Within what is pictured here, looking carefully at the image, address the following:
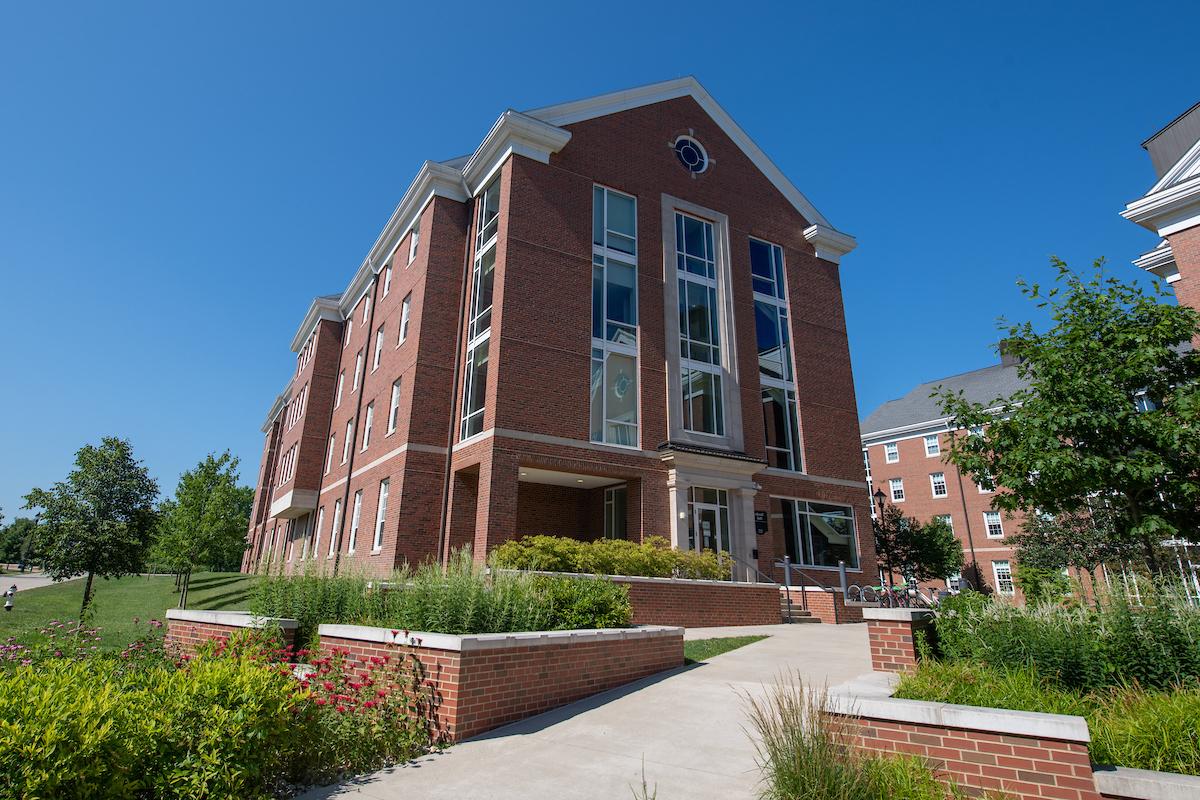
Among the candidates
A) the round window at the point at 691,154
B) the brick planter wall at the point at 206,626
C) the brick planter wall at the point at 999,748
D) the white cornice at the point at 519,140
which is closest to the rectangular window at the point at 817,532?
the round window at the point at 691,154

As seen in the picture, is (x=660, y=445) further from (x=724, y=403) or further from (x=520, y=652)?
(x=520, y=652)

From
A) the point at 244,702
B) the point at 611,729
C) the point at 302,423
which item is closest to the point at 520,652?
the point at 611,729

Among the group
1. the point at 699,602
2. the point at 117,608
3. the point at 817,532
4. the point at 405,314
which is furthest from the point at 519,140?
the point at 117,608

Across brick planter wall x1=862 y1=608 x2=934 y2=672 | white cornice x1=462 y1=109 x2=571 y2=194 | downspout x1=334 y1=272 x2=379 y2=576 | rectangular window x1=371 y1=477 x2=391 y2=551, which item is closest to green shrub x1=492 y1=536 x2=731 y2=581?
rectangular window x1=371 y1=477 x2=391 y2=551

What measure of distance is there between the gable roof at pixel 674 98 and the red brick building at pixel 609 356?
89mm

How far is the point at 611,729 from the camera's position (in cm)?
695

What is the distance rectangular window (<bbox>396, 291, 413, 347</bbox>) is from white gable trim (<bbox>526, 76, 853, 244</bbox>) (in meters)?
7.85

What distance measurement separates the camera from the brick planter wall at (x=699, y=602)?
14.7 meters

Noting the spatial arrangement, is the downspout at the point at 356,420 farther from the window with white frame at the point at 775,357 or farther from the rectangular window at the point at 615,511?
the window with white frame at the point at 775,357

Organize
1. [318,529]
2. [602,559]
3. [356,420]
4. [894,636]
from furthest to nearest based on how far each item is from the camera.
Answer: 1. [318,529]
2. [356,420]
3. [602,559]
4. [894,636]

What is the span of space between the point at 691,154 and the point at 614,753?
22505 mm

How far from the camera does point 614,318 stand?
2075cm

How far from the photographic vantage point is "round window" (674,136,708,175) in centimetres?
2420

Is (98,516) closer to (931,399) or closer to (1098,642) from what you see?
(1098,642)
